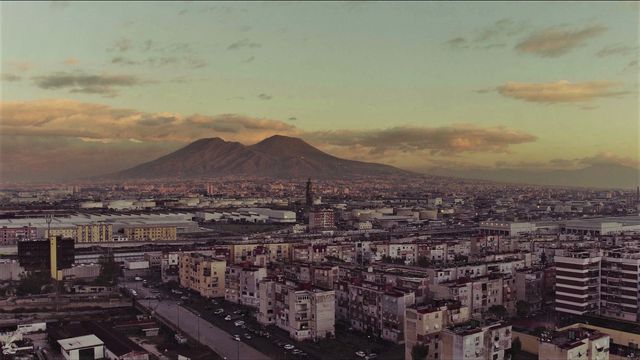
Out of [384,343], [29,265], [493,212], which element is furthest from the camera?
[493,212]

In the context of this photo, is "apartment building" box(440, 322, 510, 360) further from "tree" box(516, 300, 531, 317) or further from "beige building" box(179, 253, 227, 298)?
"beige building" box(179, 253, 227, 298)

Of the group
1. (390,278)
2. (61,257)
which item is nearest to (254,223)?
(61,257)

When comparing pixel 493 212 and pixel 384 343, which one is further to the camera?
pixel 493 212

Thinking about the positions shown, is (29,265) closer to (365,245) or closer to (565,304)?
(365,245)

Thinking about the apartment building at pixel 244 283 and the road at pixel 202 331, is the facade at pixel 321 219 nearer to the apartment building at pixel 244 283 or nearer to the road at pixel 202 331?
the apartment building at pixel 244 283

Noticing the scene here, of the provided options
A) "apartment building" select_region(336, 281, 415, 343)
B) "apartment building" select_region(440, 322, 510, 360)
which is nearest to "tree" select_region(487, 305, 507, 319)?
"apartment building" select_region(336, 281, 415, 343)

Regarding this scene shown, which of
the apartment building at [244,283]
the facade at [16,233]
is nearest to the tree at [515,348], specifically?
the apartment building at [244,283]

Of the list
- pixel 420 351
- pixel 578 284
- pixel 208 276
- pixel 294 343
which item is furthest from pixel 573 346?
pixel 208 276
